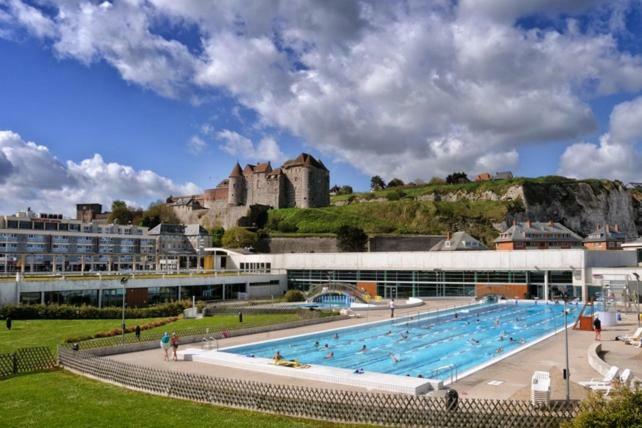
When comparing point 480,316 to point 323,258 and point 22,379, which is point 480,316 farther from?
point 22,379

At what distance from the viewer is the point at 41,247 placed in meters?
79.4

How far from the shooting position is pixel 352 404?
12.5 m

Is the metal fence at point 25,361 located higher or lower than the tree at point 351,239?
lower

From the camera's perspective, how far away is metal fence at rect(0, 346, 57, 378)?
18641 millimetres

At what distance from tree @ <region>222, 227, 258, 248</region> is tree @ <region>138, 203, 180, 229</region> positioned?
1203 inches

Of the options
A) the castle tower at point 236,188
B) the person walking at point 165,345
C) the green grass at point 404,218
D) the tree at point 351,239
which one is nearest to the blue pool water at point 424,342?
the person walking at point 165,345

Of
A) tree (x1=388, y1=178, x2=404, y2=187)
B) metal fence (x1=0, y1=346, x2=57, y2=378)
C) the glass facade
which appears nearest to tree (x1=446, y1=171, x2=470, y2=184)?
tree (x1=388, y1=178, x2=404, y2=187)

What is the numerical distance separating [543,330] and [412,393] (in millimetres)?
20579

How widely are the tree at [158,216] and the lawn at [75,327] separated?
83.4m

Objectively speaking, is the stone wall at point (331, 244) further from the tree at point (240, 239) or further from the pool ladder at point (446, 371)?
the pool ladder at point (446, 371)

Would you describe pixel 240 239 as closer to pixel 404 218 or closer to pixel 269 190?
pixel 269 190

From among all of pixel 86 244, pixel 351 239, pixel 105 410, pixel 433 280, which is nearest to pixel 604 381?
pixel 105 410

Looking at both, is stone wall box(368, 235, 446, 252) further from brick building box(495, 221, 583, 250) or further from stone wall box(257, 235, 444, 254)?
brick building box(495, 221, 583, 250)

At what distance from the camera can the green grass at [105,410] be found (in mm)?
12547
